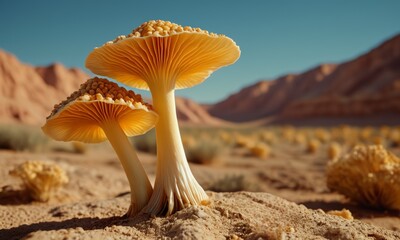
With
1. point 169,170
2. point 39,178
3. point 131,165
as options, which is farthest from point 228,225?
point 39,178

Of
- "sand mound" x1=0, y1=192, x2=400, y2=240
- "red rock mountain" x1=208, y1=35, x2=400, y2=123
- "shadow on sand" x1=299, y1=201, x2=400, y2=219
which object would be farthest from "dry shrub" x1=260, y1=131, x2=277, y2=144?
"red rock mountain" x1=208, y1=35, x2=400, y2=123

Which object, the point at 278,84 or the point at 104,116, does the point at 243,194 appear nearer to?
the point at 104,116

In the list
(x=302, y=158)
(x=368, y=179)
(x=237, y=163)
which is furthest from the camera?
(x=302, y=158)

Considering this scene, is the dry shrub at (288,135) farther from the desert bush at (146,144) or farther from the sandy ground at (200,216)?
the sandy ground at (200,216)

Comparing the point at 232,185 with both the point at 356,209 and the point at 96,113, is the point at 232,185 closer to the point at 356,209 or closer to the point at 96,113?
the point at 356,209

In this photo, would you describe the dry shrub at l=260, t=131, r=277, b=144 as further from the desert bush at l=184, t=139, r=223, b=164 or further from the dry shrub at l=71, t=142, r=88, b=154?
the dry shrub at l=71, t=142, r=88, b=154

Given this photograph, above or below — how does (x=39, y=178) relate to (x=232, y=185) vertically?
above

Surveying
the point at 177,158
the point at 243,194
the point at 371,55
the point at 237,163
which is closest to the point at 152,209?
the point at 177,158
